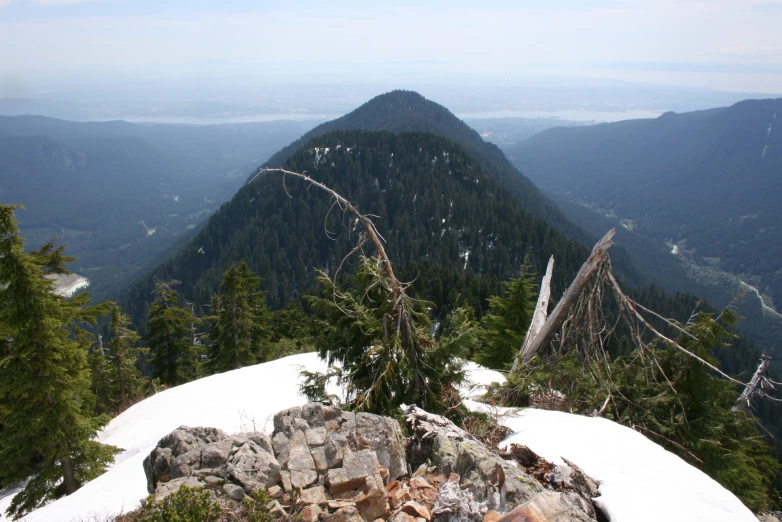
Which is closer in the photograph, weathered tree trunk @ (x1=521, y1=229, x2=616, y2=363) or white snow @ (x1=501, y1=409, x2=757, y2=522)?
white snow @ (x1=501, y1=409, x2=757, y2=522)

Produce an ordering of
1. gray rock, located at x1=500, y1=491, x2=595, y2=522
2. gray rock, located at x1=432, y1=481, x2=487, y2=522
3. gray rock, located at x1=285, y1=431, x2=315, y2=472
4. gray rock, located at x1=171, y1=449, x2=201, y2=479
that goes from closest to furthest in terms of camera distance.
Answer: gray rock, located at x1=500, y1=491, x2=595, y2=522 < gray rock, located at x1=432, y1=481, x2=487, y2=522 < gray rock, located at x1=285, y1=431, x2=315, y2=472 < gray rock, located at x1=171, y1=449, x2=201, y2=479

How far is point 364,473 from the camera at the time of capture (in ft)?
17.9

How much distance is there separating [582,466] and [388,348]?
3.56m

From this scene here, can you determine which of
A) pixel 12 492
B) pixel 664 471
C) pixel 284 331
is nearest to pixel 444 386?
pixel 664 471

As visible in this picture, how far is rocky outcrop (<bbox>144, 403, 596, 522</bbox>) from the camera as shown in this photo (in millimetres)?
4961

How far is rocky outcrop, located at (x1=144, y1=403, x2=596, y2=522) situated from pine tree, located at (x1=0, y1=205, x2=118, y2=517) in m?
7.55

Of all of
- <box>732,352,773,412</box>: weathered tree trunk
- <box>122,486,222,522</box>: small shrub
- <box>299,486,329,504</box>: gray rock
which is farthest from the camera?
<box>732,352,773,412</box>: weathered tree trunk

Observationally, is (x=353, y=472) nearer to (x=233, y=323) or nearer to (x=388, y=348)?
(x=388, y=348)

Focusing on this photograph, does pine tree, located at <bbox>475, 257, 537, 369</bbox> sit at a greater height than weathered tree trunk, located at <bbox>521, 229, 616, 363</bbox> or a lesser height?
lesser

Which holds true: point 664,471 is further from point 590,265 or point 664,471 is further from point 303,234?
point 303,234

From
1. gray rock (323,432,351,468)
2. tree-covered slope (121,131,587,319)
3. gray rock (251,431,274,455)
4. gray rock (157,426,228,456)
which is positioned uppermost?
gray rock (323,432,351,468)

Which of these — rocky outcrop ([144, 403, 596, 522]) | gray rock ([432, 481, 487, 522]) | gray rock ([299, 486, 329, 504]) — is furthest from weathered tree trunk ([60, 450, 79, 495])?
gray rock ([432, 481, 487, 522])

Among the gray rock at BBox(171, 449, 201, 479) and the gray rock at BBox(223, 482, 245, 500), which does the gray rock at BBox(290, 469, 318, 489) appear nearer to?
the gray rock at BBox(223, 482, 245, 500)

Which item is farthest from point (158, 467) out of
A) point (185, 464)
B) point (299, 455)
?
point (299, 455)
